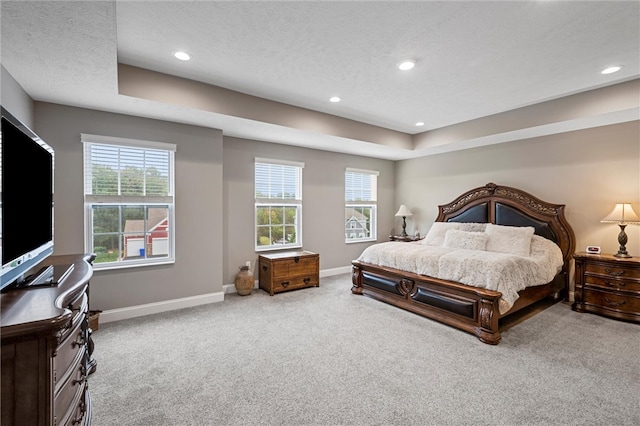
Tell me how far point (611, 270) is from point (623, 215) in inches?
27.7

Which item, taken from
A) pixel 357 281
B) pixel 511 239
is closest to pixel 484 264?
pixel 511 239

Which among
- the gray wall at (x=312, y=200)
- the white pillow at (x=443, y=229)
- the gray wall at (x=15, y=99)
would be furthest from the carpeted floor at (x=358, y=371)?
the gray wall at (x=15, y=99)

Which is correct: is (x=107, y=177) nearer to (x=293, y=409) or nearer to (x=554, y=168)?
(x=293, y=409)

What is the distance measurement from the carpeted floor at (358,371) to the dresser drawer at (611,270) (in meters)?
0.55

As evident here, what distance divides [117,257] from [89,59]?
2268mm

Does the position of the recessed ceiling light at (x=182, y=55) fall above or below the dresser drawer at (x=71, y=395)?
above

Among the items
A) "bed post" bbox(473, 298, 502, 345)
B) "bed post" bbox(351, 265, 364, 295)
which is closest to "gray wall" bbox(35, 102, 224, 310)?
"bed post" bbox(351, 265, 364, 295)

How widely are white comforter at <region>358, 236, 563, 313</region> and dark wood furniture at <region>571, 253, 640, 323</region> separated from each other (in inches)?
12.7

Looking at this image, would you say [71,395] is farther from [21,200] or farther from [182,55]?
[182,55]

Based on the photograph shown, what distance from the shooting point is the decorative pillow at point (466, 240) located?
4367 mm

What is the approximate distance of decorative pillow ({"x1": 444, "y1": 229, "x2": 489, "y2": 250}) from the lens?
14.3 ft

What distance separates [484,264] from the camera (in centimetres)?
328

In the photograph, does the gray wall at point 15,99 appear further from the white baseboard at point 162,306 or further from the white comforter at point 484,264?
the white comforter at point 484,264

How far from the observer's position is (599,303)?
3.71 metres
